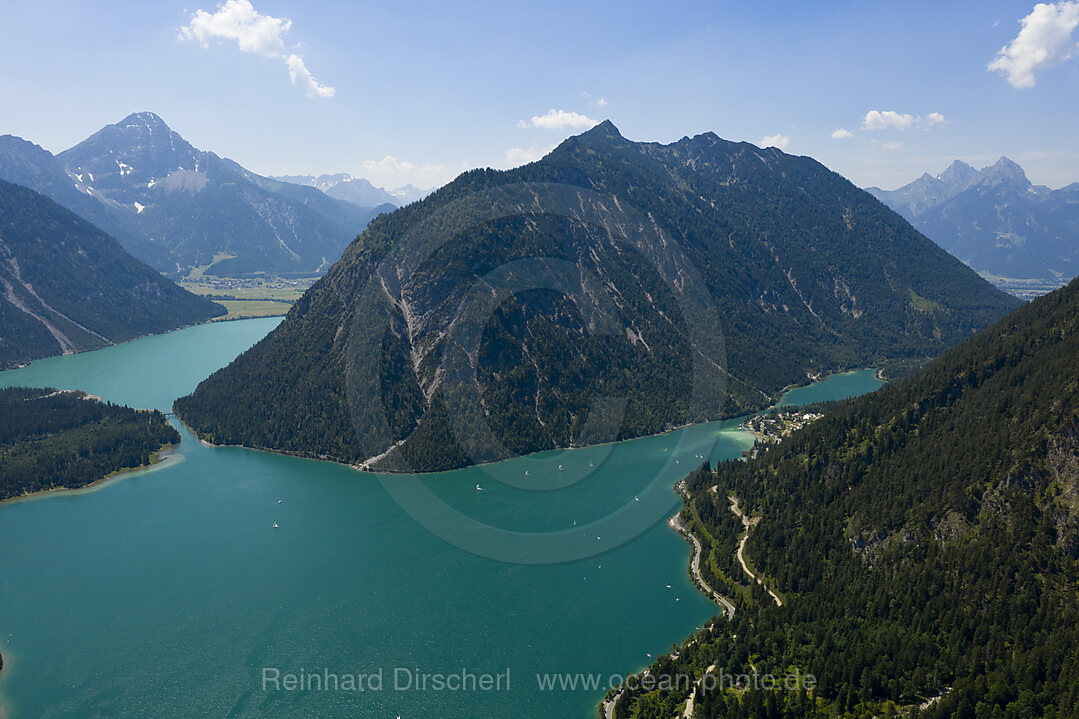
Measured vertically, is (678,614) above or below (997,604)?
below

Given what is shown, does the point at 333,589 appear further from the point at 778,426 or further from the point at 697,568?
the point at 778,426

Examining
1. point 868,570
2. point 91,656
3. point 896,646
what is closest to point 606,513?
point 868,570

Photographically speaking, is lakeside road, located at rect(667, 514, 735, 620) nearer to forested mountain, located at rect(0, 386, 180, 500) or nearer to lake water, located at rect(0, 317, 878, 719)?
lake water, located at rect(0, 317, 878, 719)

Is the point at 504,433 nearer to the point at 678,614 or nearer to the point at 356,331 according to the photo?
the point at 356,331

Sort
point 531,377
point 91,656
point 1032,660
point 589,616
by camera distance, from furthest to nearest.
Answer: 1. point 531,377
2. point 589,616
3. point 91,656
4. point 1032,660

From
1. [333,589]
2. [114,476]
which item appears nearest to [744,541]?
[333,589]

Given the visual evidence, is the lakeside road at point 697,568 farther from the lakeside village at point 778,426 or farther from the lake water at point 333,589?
the lakeside village at point 778,426

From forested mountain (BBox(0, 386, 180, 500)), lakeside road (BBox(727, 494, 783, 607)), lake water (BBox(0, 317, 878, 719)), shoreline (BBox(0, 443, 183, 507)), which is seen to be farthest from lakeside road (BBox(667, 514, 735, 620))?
forested mountain (BBox(0, 386, 180, 500))
